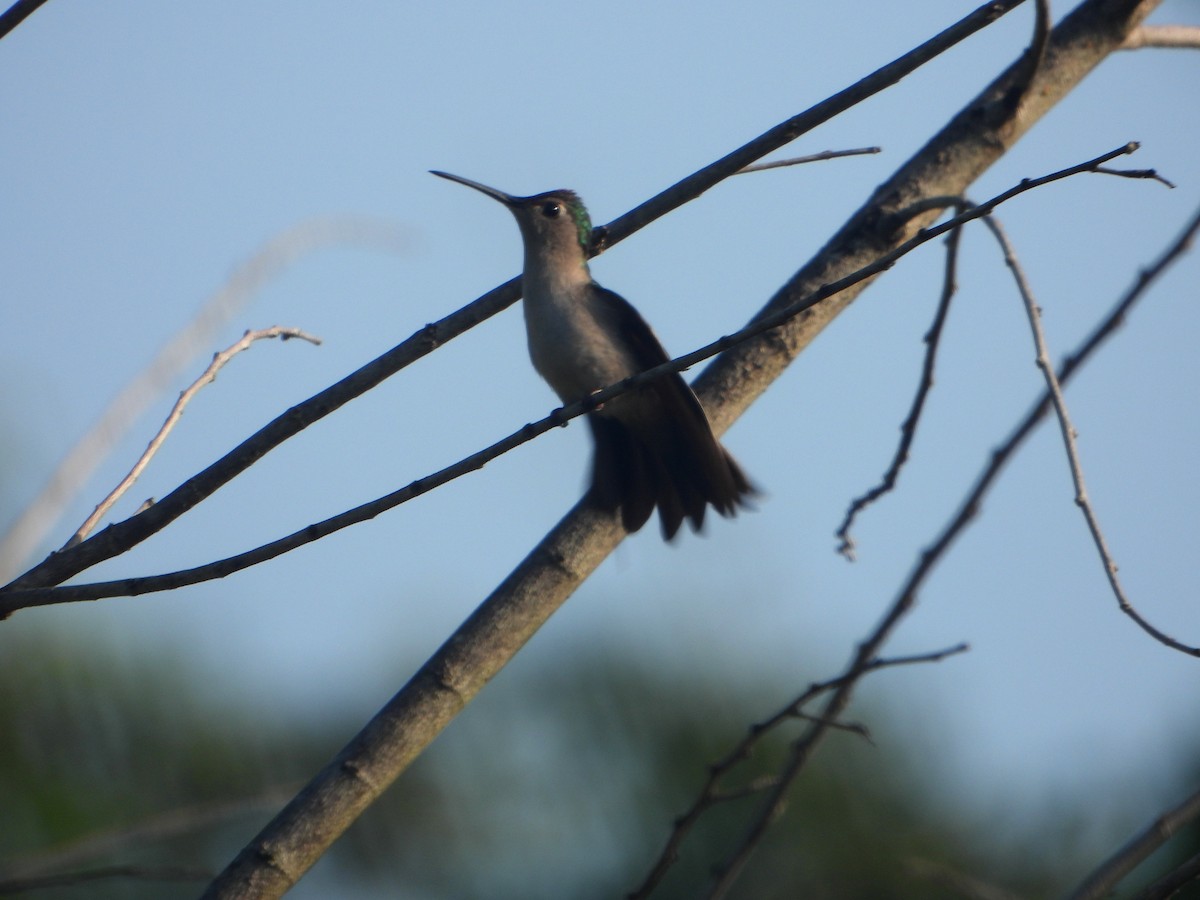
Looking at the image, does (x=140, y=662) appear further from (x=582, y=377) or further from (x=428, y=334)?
(x=428, y=334)

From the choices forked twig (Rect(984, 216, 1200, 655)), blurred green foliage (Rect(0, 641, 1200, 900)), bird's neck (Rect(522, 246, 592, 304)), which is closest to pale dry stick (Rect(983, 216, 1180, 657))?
forked twig (Rect(984, 216, 1200, 655))

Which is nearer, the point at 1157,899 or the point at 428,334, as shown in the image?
the point at 1157,899

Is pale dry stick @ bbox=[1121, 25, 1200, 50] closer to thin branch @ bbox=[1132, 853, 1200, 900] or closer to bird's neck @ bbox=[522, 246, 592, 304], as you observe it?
bird's neck @ bbox=[522, 246, 592, 304]

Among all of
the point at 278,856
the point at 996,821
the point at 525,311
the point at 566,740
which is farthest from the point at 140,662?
the point at 278,856

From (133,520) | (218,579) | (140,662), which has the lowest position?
(218,579)

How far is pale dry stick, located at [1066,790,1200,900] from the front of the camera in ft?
8.68

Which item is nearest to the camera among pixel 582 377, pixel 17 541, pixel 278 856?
pixel 278 856

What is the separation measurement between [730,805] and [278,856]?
9.27m

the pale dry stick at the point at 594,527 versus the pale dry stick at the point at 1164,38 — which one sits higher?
the pale dry stick at the point at 1164,38

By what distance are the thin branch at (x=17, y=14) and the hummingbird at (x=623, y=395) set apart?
2.08 metres

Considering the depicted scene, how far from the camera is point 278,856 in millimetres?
2896

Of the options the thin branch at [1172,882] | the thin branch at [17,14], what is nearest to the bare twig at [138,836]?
the thin branch at [17,14]

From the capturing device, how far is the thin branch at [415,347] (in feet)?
8.87

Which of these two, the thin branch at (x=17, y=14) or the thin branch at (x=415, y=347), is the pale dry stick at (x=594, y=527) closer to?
the thin branch at (x=415, y=347)
